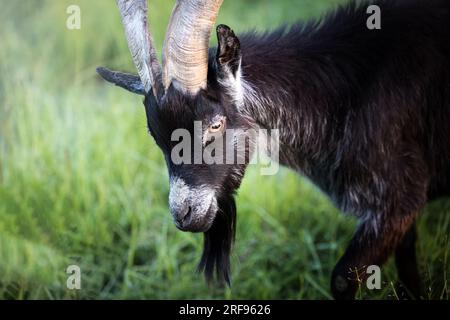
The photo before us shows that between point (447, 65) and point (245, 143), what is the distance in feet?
3.93

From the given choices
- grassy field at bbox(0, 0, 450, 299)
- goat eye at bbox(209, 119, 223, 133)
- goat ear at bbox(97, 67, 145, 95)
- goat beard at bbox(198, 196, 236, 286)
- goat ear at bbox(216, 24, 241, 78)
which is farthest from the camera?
grassy field at bbox(0, 0, 450, 299)

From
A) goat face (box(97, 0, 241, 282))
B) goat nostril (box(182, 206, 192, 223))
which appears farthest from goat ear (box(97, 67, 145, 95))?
goat nostril (box(182, 206, 192, 223))

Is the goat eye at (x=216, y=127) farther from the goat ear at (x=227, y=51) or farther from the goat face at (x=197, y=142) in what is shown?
the goat ear at (x=227, y=51)

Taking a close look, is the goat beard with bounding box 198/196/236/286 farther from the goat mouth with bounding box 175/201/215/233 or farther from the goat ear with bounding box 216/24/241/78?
the goat ear with bounding box 216/24/241/78

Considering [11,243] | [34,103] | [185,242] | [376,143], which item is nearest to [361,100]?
[376,143]

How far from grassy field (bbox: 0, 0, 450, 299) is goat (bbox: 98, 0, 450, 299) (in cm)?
43

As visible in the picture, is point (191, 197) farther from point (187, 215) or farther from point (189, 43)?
point (189, 43)

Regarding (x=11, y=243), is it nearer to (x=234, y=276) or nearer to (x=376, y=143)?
(x=234, y=276)

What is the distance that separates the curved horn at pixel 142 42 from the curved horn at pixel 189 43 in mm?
98

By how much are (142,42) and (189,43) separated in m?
0.30

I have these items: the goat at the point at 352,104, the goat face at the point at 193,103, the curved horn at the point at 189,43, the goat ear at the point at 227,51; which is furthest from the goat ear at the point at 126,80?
the goat ear at the point at 227,51

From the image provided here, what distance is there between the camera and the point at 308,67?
4.30 meters

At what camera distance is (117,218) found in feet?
19.0

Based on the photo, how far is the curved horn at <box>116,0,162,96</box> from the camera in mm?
3955
